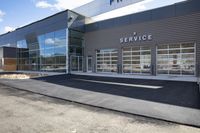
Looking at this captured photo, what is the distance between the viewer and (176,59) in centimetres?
1872

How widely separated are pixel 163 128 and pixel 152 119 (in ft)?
2.70

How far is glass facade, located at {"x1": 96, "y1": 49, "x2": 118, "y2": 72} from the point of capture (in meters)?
23.7

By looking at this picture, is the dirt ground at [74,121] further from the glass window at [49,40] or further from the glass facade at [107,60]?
the glass window at [49,40]

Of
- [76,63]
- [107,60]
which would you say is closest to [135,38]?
[107,60]

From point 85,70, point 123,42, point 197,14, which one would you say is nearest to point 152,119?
point 197,14

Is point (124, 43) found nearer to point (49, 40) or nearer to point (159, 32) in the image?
point (159, 32)

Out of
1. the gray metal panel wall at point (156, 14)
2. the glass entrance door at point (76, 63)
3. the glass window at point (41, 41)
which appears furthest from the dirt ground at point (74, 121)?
the glass window at point (41, 41)

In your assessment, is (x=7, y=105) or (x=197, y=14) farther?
(x=197, y=14)

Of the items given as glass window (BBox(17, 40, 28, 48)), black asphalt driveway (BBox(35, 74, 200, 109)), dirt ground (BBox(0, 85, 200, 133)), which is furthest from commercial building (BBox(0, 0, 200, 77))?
dirt ground (BBox(0, 85, 200, 133))

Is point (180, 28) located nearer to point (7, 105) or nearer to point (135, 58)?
point (135, 58)

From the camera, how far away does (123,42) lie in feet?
73.9

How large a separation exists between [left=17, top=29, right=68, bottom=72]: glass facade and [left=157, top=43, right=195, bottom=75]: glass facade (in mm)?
12865

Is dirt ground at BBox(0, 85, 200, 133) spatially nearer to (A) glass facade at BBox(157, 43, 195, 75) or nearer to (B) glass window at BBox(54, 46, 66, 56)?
(A) glass facade at BBox(157, 43, 195, 75)

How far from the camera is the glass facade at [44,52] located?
86.1 feet
